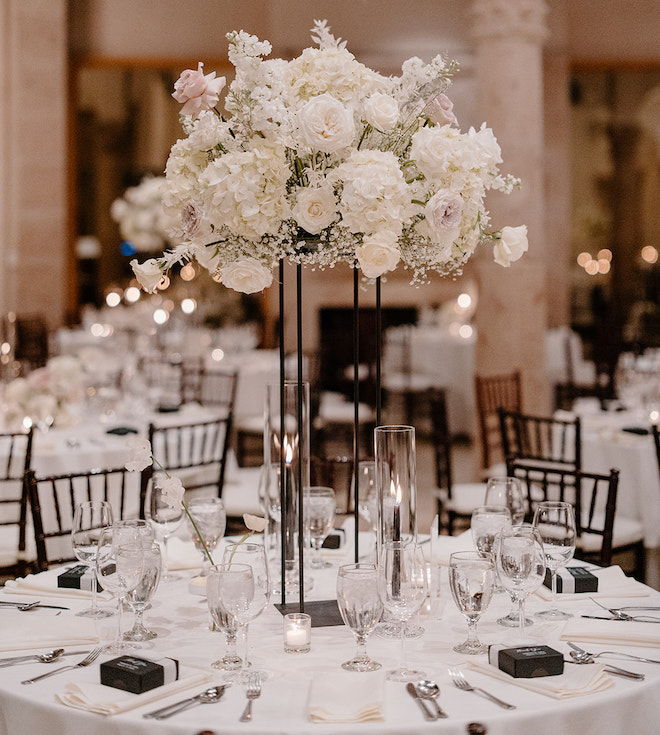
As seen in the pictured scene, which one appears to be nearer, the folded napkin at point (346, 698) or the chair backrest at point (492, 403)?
the folded napkin at point (346, 698)

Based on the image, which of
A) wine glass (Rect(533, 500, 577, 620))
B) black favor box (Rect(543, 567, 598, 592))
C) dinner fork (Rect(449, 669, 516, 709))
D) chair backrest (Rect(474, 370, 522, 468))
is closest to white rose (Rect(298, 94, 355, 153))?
wine glass (Rect(533, 500, 577, 620))

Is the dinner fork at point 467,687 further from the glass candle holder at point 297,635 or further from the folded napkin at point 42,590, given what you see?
the folded napkin at point 42,590

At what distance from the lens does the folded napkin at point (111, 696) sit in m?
1.83

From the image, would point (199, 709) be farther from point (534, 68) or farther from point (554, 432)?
point (534, 68)

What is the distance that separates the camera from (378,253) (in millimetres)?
2166

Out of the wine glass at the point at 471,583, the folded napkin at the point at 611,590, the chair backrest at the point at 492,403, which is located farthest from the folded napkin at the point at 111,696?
the chair backrest at the point at 492,403

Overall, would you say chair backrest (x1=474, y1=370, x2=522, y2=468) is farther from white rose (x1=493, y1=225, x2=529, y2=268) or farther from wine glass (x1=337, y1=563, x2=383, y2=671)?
wine glass (x1=337, y1=563, x2=383, y2=671)

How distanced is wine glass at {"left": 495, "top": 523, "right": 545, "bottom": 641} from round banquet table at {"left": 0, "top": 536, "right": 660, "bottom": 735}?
0.46 ft

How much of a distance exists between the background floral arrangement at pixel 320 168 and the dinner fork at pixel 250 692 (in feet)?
2.72

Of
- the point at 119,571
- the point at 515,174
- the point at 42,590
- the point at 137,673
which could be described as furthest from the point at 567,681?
the point at 515,174

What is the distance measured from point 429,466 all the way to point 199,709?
6.53m

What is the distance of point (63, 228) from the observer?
12.1 metres

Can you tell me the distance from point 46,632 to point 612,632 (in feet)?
4.07

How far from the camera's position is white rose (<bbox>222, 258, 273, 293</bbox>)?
2.24m
